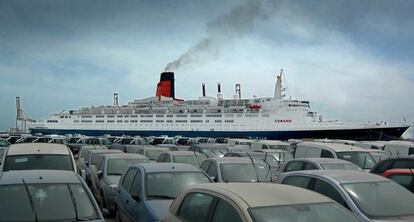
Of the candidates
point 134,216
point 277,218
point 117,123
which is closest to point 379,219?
point 277,218

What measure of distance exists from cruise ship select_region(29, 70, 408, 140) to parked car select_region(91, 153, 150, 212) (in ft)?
178

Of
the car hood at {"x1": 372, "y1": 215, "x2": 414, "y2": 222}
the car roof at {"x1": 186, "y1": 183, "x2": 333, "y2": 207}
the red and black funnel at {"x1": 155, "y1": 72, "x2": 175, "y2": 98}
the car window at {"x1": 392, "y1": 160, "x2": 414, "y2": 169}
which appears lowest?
the car hood at {"x1": 372, "y1": 215, "x2": 414, "y2": 222}

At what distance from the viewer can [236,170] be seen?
981 centimetres

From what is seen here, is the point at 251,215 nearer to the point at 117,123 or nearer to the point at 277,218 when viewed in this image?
the point at 277,218

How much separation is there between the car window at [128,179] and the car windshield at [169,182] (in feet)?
1.78

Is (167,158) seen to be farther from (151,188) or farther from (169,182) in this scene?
(151,188)

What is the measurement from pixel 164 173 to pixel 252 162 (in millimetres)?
3352

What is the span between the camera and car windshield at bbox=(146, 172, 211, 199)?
6789 mm

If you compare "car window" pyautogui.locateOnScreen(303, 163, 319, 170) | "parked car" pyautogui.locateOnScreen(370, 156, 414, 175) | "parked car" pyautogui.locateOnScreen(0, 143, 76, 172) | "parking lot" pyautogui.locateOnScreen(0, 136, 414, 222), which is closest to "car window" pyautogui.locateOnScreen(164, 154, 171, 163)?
"parking lot" pyautogui.locateOnScreen(0, 136, 414, 222)

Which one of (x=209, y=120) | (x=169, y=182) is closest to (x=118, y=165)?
(x=169, y=182)

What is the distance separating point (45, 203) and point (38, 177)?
1.79 feet

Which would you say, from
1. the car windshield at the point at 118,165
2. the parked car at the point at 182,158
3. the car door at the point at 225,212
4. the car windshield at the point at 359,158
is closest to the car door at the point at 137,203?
the car door at the point at 225,212

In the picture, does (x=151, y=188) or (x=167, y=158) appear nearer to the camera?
(x=151, y=188)

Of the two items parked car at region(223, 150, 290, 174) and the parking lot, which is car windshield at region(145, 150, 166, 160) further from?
the parking lot
